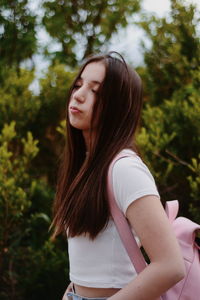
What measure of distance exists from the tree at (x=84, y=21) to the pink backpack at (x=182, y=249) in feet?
16.1

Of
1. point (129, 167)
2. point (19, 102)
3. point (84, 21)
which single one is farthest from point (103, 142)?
point (84, 21)

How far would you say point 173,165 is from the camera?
3.48 meters

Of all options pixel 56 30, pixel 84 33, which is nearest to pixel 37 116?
pixel 56 30

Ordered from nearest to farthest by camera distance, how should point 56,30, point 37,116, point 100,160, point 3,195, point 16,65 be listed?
point 100,160 → point 3,195 → point 37,116 → point 16,65 → point 56,30

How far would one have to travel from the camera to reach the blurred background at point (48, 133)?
341 centimetres

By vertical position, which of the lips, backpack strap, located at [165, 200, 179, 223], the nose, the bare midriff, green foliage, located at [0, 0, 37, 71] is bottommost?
the bare midriff

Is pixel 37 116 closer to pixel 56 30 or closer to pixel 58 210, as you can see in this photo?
pixel 56 30

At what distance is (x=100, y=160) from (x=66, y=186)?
30 centimetres

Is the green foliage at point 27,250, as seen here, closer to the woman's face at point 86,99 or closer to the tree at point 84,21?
the woman's face at point 86,99

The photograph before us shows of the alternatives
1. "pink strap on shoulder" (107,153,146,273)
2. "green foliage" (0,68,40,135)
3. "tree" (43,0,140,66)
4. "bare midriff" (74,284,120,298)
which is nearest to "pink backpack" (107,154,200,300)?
"pink strap on shoulder" (107,153,146,273)

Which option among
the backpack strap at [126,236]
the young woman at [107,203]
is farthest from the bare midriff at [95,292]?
the backpack strap at [126,236]

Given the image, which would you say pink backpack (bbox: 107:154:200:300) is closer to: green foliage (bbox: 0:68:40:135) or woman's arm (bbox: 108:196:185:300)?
woman's arm (bbox: 108:196:185:300)

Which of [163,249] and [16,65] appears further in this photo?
[16,65]

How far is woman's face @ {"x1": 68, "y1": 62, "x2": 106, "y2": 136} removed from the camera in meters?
1.70
